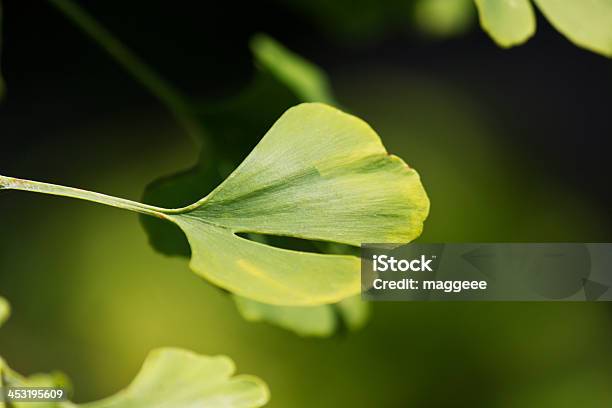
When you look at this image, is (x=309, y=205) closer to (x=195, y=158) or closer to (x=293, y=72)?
(x=293, y=72)

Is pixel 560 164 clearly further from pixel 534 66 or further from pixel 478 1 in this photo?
pixel 478 1

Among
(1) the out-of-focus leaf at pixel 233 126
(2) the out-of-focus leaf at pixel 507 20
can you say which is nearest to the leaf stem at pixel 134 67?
(1) the out-of-focus leaf at pixel 233 126

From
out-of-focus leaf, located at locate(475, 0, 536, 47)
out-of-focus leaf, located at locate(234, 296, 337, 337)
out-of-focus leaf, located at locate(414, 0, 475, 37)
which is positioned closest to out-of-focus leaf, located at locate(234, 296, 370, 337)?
out-of-focus leaf, located at locate(234, 296, 337, 337)

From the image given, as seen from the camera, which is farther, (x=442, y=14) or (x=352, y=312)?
(x=442, y=14)

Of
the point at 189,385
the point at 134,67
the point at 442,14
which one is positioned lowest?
the point at 189,385

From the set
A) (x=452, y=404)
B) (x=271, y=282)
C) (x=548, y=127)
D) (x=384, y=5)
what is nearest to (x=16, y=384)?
(x=271, y=282)

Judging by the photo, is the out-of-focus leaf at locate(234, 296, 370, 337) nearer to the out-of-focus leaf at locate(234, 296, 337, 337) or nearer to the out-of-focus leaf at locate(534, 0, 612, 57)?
the out-of-focus leaf at locate(234, 296, 337, 337)

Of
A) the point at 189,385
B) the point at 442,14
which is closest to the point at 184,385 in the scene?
the point at 189,385
